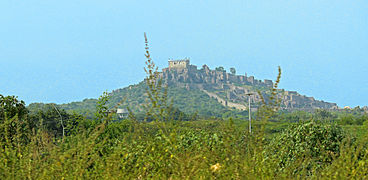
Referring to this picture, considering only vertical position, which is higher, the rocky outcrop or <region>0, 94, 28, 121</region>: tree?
the rocky outcrop

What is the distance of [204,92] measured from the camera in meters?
116

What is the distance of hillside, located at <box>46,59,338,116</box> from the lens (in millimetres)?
103881

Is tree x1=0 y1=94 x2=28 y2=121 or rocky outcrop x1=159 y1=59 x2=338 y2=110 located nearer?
tree x1=0 y1=94 x2=28 y2=121

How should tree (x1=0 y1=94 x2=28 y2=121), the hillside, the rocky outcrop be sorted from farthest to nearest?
the rocky outcrop < the hillside < tree (x1=0 y1=94 x2=28 y2=121)

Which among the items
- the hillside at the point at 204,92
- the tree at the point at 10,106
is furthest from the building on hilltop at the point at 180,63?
the tree at the point at 10,106

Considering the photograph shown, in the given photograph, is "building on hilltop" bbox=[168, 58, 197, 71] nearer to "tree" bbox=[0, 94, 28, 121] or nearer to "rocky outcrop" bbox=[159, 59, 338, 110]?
"rocky outcrop" bbox=[159, 59, 338, 110]

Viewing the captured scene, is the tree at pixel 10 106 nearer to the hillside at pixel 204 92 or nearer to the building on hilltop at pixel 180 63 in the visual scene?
the hillside at pixel 204 92

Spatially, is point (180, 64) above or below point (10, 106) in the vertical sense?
above

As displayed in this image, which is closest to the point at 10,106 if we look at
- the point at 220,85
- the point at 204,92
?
the point at 204,92

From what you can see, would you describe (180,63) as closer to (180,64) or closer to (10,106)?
(180,64)

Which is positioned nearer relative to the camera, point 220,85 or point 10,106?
point 10,106

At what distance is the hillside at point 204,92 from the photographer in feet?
341

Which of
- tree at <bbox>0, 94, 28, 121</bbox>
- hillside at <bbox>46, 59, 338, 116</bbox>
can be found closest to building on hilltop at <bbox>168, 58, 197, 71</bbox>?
hillside at <bbox>46, 59, 338, 116</bbox>

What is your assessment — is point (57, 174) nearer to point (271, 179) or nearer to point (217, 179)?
point (217, 179)
